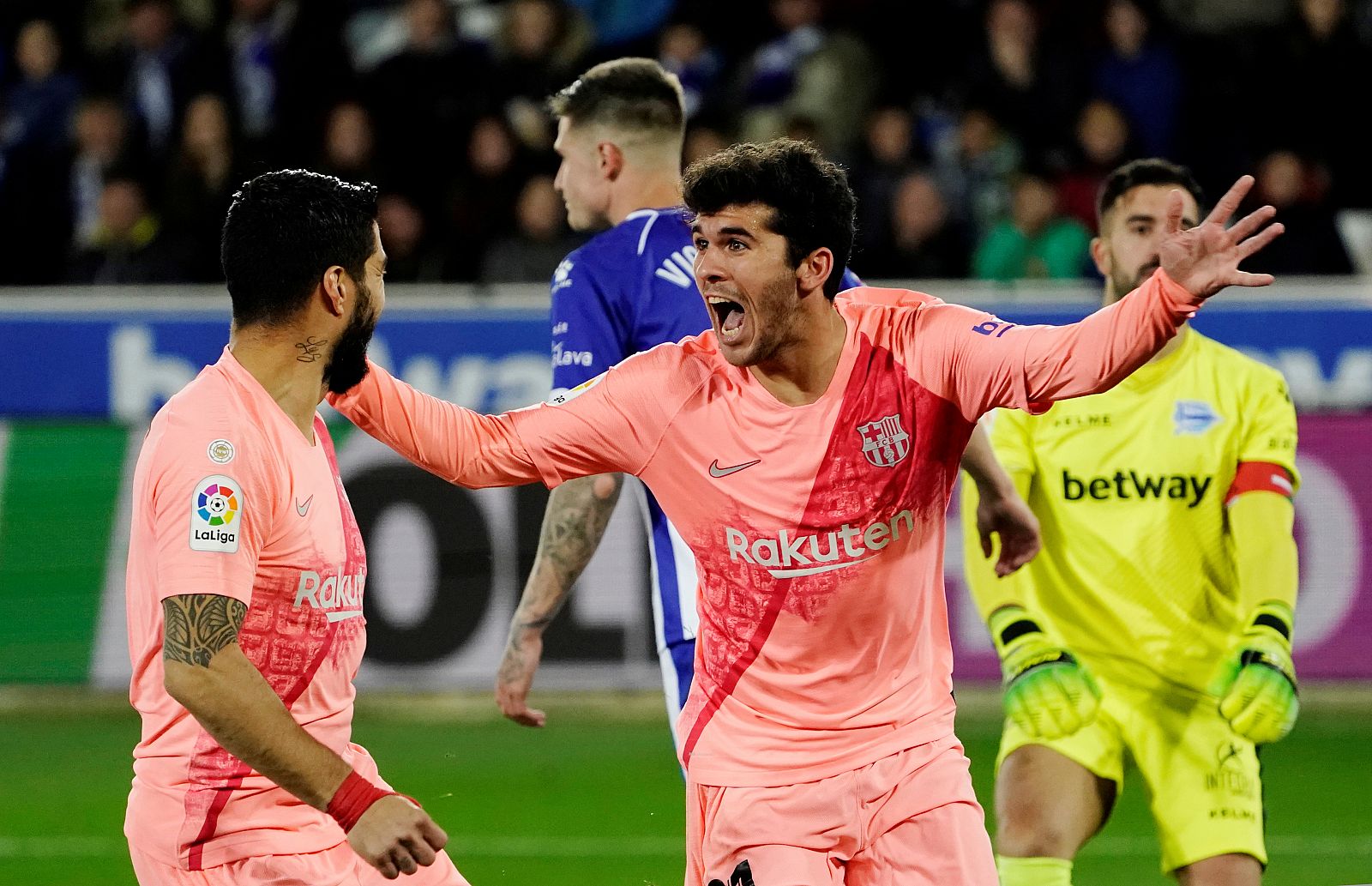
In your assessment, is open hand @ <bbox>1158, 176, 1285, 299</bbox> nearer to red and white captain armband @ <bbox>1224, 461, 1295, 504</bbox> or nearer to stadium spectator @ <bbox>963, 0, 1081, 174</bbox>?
red and white captain armband @ <bbox>1224, 461, 1295, 504</bbox>

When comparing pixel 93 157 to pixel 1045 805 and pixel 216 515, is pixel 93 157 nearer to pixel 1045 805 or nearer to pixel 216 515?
pixel 1045 805

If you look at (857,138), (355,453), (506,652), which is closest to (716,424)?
(506,652)

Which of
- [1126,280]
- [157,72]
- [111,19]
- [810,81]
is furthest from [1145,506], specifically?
[111,19]

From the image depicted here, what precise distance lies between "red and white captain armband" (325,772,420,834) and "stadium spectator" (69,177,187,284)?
9.51 meters

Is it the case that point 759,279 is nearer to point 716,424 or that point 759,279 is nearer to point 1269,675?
point 716,424

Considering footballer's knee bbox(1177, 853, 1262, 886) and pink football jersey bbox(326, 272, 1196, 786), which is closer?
pink football jersey bbox(326, 272, 1196, 786)

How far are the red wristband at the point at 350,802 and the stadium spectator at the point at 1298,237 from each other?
31.1 ft

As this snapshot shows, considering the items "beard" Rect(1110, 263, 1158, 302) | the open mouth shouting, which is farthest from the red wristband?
"beard" Rect(1110, 263, 1158, 302)

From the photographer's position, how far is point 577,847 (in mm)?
8281

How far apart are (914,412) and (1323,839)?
4952mm

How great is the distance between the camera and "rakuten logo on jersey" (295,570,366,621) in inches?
157

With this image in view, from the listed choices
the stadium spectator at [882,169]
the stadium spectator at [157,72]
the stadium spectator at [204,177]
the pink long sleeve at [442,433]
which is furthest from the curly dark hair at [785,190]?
the stadium spectator at [157,72]

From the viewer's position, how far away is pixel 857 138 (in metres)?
13.4

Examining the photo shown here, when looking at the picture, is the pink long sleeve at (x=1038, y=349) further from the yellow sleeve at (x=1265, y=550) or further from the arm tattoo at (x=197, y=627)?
the yellow sleeve at (x=1265, y=550)
